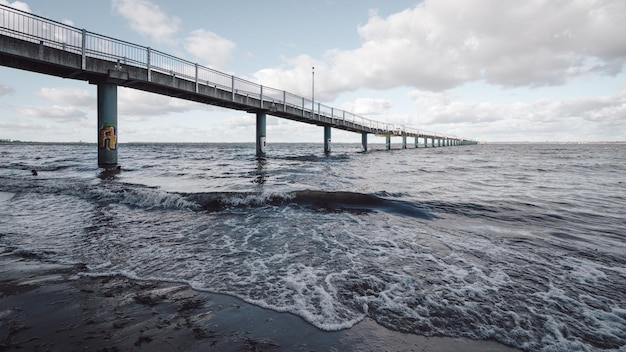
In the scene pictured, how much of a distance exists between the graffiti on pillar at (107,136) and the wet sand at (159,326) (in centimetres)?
1742

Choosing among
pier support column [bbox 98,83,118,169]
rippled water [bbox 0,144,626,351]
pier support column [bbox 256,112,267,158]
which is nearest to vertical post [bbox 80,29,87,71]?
pier support column [bbox 98,83,118,169]

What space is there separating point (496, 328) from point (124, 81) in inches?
860

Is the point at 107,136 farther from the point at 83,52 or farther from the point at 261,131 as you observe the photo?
the point at 261,131

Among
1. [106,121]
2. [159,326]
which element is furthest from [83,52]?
[159,326]

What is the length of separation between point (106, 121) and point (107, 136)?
0.91 m

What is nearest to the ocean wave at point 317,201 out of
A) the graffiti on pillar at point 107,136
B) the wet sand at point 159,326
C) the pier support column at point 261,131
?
the wet sand at point 159,326

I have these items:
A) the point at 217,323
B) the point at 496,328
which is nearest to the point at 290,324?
the point at 217,323

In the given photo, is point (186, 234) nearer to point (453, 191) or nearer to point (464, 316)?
point (464, 316)

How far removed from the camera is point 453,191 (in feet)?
38.0

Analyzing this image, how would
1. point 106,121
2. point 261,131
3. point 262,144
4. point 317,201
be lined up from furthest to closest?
point 262,144, point 261,131, point 106,121, point 317,201

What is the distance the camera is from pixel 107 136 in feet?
59.1

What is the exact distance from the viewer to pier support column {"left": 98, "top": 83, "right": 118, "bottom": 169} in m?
17.7

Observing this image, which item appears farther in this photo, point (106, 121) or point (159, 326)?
point (106, 121)

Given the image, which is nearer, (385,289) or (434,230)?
(385,289)
